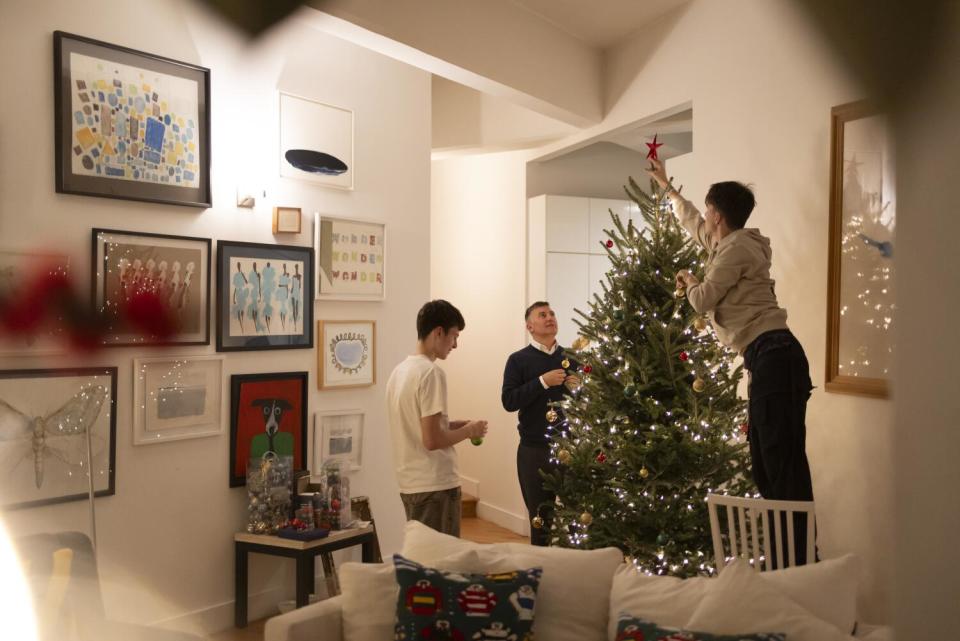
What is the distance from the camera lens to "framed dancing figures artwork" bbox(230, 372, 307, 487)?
10.4 feet

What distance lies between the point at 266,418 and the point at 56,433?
3.09 feet

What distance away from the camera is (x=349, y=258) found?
11.8 ft

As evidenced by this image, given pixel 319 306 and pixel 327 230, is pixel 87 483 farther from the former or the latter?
pixel 327 230

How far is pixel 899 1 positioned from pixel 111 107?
265 cm

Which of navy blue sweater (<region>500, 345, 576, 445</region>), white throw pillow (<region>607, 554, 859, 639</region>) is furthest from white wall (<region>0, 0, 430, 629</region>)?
white throw pillow (<region>607, 554, 859, 639</region>)

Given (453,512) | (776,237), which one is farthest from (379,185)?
(776,237)

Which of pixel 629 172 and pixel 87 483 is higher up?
pixel 629 172

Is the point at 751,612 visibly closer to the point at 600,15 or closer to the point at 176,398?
the point at 600,15

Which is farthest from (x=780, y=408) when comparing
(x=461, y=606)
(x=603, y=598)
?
(x=461, y=606)

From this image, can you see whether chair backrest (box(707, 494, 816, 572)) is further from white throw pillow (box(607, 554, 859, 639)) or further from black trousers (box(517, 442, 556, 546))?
black trousers (box(517, 442, 556, 546))

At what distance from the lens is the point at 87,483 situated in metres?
2.62

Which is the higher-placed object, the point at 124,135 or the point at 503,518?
the point at 124,135

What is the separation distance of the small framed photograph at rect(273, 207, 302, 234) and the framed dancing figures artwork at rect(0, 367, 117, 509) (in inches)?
38.3

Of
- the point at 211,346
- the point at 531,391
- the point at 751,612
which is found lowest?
the point at 751,612
